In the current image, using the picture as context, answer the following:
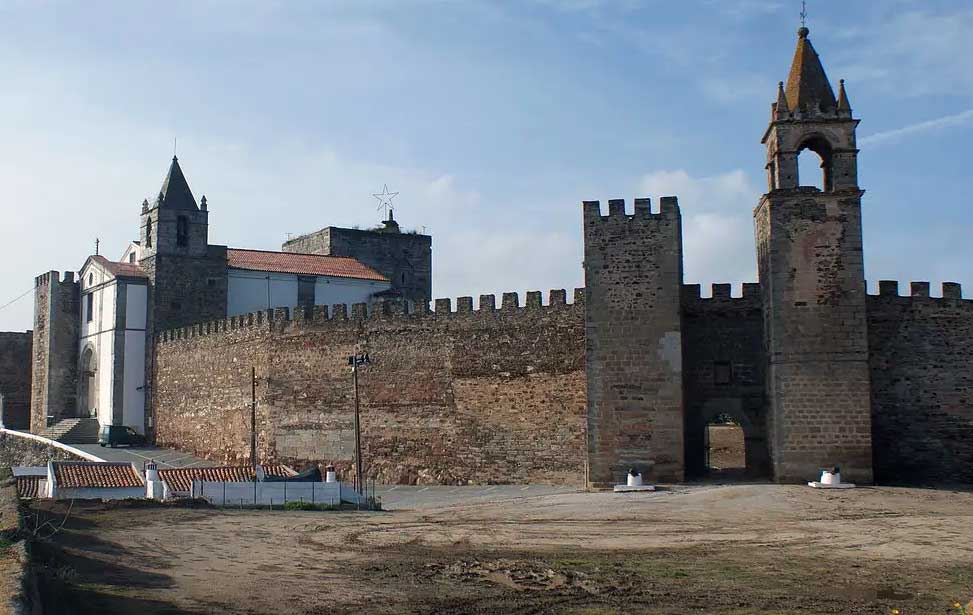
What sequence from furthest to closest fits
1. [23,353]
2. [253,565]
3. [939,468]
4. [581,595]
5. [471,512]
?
1. [23,353]
2. [939,468]
3. [471,512]
4. [253,565]
5. [581,595]

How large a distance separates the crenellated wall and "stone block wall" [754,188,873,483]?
4448 mm

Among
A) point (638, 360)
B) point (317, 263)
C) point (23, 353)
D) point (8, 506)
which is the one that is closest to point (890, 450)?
point (638, 360)

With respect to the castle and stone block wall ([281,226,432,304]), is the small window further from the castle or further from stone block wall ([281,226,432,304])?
stone block wall ([281,226,432,304])

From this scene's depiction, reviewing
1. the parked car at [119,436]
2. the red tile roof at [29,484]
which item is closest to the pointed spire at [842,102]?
the red tile roof at [29,484]

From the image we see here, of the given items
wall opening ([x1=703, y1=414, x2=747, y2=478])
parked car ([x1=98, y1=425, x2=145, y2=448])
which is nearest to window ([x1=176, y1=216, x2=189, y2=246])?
parked car ([x1=98, y1=425, x2=145, y2=448])

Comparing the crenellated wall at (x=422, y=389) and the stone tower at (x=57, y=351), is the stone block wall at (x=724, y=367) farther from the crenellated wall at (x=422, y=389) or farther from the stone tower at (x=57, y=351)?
the stone tower at (x=57, y=351)

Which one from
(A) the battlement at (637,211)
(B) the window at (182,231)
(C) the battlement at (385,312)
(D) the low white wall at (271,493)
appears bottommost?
(D) the low white wall at (271,493)

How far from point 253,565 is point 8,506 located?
554cm

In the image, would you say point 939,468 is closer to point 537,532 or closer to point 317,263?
point 537,532

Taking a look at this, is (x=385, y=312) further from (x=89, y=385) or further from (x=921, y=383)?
(x=89, y=385)

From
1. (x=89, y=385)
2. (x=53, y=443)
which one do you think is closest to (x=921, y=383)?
(x=53, y=443)

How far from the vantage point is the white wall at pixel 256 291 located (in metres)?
37.4

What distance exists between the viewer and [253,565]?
13.6 metres

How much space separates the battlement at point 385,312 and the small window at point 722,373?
3189 mm
